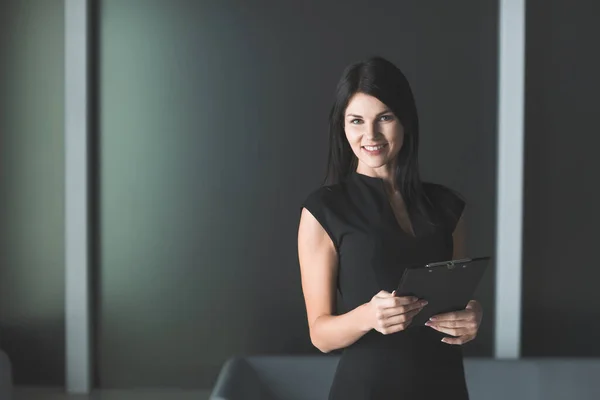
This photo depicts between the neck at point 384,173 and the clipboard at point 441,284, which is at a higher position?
the neck at point 384,173

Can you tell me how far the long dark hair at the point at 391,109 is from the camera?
5.64 feet

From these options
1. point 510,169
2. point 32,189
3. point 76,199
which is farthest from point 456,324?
point 32,189

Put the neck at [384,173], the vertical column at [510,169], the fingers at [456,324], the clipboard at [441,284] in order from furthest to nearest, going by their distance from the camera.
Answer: the vertical column at [510,169]
the neck at [384,173]
the fingers at [456,324]
the clipboard at [441,284]

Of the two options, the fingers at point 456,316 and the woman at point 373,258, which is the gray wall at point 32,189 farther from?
the fingers at point 456,316

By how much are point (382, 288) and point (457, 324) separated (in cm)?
18

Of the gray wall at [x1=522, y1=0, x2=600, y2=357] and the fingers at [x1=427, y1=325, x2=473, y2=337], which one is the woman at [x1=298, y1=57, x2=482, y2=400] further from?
the gray wall at [x1=522, y1=0, x2=600, y2=357]

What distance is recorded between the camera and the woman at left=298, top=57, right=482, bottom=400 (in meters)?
1.72

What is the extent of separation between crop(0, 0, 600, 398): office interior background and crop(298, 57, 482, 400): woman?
5.59 ft

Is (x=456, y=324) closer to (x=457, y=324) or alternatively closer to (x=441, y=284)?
(x=457, y=324)

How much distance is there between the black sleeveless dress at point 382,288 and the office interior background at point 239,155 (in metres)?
1.72

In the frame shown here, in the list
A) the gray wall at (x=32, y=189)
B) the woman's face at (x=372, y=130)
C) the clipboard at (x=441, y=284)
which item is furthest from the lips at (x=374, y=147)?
the gray wall at (x=32, y=189)

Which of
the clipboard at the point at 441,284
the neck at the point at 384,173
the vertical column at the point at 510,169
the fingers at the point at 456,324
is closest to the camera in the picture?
the clipboard at the point at 441,284

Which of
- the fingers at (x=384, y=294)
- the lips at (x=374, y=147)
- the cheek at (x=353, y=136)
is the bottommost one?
the fingers at (x=384, y=294)

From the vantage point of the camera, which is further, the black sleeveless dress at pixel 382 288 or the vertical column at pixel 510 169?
the vertical column at pixel 510 169
